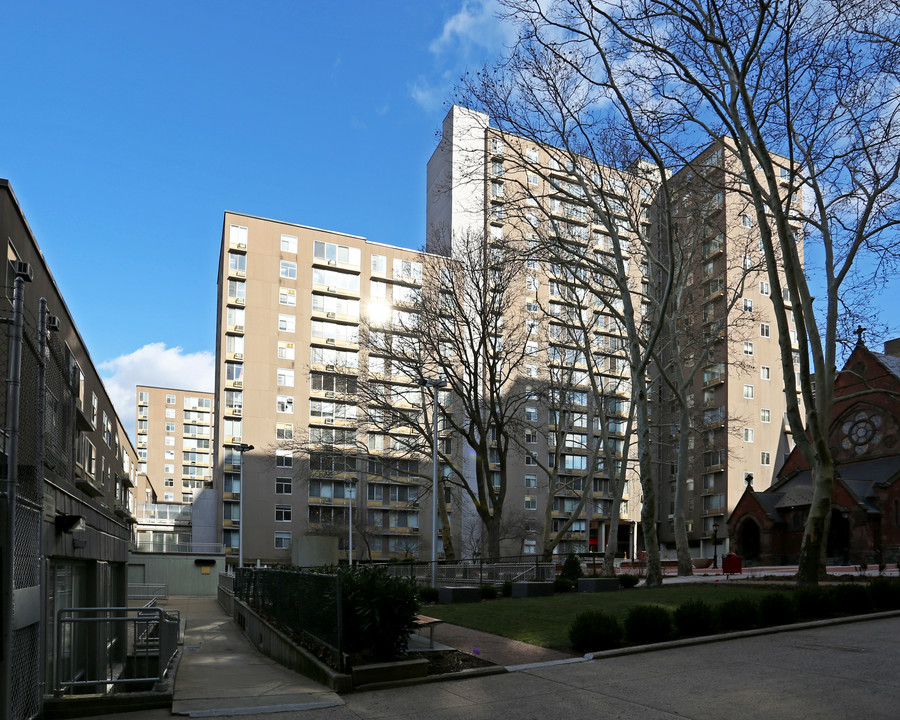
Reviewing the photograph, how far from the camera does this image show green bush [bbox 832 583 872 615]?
15.8 m

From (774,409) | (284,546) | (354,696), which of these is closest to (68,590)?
(354,696)

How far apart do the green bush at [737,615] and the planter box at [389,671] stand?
583 centimetres

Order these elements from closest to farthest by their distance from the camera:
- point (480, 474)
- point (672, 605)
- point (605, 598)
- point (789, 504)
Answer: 1. point (672, 605)
2. point (605, 598)
3. point (480, 474)
4. point (789, 504)

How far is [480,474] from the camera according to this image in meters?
38.1

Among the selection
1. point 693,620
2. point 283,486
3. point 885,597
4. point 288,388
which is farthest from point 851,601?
point 288,388

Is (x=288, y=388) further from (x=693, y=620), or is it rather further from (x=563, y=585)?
(x=693, y=620)

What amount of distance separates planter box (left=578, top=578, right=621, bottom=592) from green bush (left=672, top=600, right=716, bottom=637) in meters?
11.7

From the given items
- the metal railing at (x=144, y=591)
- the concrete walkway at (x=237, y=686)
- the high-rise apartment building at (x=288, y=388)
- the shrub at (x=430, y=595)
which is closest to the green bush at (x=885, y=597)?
the shrub at (x=430, y=595)

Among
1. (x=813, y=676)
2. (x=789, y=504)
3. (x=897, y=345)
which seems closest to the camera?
(x=813, y=676)

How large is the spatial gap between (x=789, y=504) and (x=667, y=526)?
33549 mm

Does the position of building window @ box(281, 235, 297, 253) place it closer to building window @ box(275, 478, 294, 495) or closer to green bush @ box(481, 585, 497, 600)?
building window @ box(275, 478, 294, 495)

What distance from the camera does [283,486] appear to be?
7312 cm

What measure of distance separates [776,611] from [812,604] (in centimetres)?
132

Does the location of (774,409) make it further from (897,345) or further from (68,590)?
(68,590)
